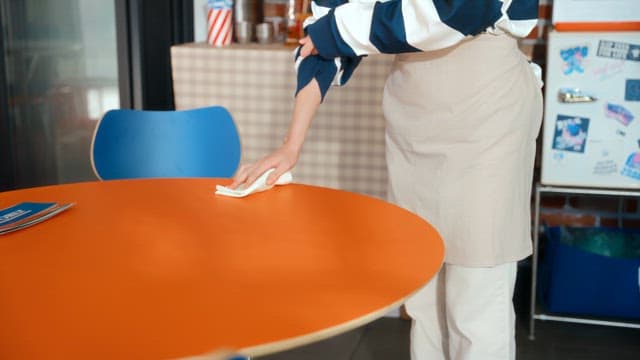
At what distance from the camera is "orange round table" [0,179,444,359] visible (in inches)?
32.6

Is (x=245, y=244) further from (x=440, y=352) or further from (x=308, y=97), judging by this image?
(x=440, y=352)

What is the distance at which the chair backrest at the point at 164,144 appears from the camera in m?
2.07

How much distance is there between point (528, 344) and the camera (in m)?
2.65

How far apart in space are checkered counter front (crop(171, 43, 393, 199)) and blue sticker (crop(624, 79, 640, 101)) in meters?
0.75

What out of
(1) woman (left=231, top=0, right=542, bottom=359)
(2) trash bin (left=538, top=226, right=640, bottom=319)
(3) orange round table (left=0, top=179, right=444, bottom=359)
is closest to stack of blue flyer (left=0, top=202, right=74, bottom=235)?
(3) orange round table (left=0, top=179, right=444, bottom=359)

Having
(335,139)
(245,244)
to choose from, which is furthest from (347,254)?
(335,139)

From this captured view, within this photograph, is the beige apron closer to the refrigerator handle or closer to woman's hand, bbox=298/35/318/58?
woman's hand, bbox=298/35/318/58

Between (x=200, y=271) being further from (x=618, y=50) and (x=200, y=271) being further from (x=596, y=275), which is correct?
(x=596, y=275)

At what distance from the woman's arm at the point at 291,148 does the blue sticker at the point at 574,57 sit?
3.82ft

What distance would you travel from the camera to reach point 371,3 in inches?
62.3

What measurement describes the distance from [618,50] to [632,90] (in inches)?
5.2

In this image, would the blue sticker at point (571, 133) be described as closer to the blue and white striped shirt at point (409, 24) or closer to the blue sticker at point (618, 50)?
the blue sticker at point (618, 50)

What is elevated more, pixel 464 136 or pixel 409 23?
pixel 409 23

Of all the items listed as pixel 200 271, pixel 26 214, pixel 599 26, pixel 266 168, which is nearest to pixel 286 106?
pixel 599 26
